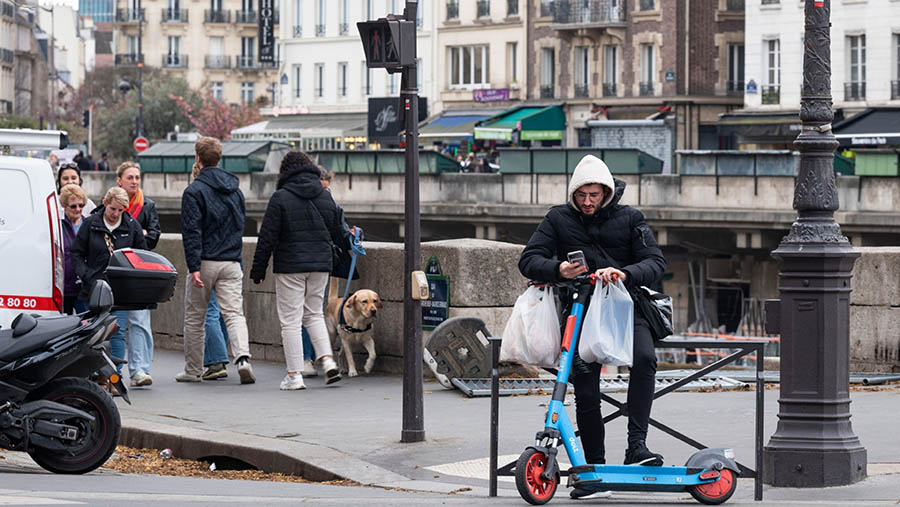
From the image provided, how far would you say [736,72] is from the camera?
68.0m

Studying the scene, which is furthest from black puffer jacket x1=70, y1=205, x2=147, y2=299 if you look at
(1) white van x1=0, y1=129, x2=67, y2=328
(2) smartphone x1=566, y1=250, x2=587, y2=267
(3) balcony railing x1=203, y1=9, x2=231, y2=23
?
(3) balcony railing x1=203, y1=9, x2=231, y2=23

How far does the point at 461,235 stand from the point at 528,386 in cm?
4318

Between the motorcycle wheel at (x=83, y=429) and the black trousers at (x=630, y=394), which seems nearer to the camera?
the black trousers at (x=630, y=394)

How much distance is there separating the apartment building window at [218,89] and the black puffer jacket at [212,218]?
10407 centimetres

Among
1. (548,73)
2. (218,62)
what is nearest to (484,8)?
(548,73)

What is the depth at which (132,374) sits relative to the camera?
14.2m

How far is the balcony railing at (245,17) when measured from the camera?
11644 cm

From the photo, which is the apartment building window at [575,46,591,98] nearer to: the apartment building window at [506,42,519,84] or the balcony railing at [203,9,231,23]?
the apartment building window at [506,42,519,84]

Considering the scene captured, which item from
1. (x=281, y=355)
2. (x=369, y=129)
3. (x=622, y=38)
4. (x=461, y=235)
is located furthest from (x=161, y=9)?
(x=281, y=355)

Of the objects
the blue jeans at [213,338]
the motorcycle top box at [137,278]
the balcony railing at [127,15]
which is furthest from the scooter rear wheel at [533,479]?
the balcony railing at [127,15]

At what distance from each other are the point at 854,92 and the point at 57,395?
52895 millimetres

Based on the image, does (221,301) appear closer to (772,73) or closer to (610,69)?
(772,73)

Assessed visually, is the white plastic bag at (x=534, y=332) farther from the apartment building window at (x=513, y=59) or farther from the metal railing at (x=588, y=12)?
the apartment building window at (x=513, y=59)

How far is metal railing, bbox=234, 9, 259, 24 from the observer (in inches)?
4584
